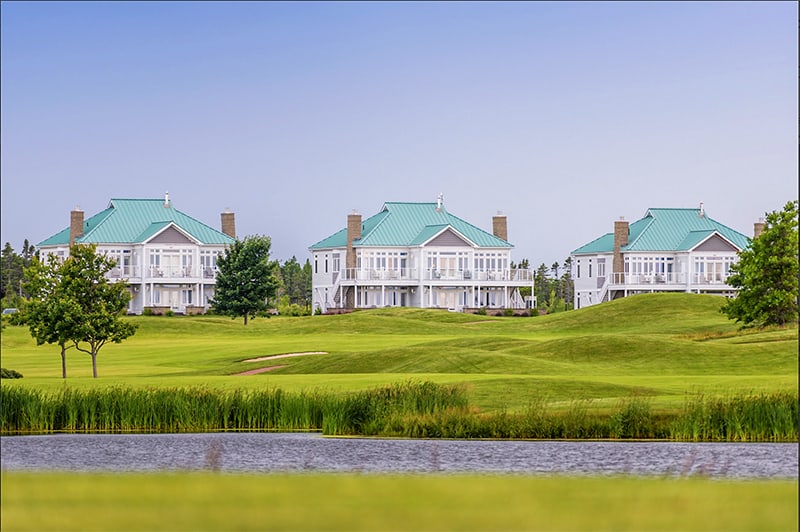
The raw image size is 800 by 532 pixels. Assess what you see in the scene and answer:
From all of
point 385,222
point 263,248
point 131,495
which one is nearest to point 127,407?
point 131,495

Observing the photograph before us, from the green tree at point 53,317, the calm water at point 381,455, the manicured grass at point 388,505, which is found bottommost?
the calm water at point 381,455

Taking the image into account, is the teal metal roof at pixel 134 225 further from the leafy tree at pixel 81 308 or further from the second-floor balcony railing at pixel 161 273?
the leafy tree at pixel 81 308

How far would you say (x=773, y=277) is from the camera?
58.3 meters

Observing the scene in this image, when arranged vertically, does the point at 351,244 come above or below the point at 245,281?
above

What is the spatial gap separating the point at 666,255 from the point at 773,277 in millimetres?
45382

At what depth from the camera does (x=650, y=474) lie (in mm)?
21250

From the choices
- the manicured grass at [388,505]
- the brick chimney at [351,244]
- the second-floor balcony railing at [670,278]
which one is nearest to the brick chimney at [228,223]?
the brick chimney at [351,244]

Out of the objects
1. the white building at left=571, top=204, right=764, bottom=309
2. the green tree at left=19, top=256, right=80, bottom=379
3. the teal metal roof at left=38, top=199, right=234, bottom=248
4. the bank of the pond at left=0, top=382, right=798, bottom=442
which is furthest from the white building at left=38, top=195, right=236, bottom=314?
the bank of the pond at left=0, top=382, right=798, bottom=442

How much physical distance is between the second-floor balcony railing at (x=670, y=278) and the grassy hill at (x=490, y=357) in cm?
2225

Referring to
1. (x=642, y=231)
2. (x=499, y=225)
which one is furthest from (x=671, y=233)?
(x=499, y=225)

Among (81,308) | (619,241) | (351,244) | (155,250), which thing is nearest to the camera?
(81,308)

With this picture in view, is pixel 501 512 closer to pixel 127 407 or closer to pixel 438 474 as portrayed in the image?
pixel 438 474

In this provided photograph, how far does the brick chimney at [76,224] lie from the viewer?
329 feet

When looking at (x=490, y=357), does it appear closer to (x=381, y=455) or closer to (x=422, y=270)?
(x=381, y=455)
